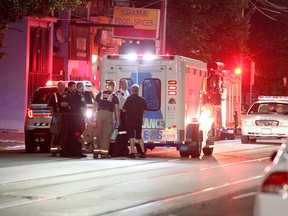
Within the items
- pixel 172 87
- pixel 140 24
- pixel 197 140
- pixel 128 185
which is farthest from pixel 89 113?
pixel 140 24

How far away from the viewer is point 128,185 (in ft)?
47.5

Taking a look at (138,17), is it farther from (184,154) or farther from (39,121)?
(184,154)

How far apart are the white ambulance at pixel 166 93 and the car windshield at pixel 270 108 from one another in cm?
860

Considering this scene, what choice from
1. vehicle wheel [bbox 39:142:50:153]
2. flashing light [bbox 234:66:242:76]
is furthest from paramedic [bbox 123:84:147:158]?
flashing light [bbox 234:66:242:76]

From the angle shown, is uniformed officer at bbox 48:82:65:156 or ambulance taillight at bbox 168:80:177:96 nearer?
uniformed officer at bbox 48:82:65:156

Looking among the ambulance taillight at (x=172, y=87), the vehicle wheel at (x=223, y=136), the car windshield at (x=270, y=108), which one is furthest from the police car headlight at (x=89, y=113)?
the vehicle wheel at (x=223, y=136)

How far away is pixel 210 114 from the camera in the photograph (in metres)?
23.7

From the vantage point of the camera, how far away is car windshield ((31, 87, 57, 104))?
2267cm

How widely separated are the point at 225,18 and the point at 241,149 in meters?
17.3

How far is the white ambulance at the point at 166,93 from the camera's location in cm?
2102

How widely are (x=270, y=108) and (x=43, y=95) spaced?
1068 centimetres

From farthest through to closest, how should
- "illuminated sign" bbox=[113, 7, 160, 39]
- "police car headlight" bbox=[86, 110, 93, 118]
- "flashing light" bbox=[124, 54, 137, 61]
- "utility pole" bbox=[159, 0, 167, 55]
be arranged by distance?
"illuminated sign" bbox=[113, 7, 160, 39] < "utility pole" bbox=[159, 0, 167, 55] < "police car headlight" bbox=[86, 110, 93, 118] < "flashing light" bbox=[124, 54, 137, 61]

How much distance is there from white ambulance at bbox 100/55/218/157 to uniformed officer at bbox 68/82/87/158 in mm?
1416

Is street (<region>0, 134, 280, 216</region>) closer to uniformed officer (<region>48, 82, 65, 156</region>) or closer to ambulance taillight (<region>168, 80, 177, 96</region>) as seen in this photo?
uniformed officer (<region>48, 82, 65, 156</region>)
